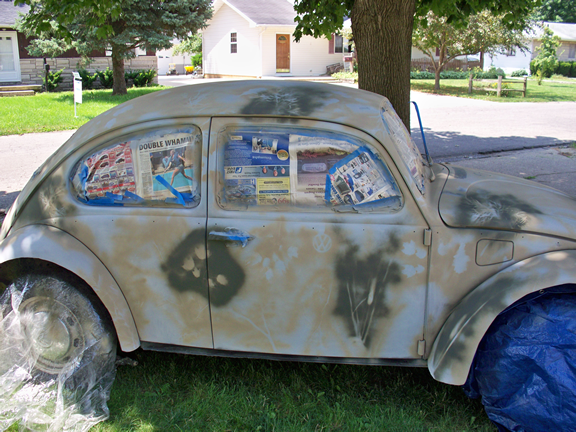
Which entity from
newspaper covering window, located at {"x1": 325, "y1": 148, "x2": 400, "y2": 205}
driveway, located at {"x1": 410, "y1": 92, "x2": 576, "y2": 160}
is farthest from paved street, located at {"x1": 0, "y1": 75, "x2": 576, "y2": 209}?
newspaper covering window, located at {"x1": 325, "y1": 148, "x2": 400, "y2": 205}

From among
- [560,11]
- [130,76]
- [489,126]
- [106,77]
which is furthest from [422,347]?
[560,11]

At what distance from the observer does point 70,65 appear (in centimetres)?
2264

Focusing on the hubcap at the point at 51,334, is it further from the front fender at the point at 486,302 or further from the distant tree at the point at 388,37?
the distant tree at the point at 388,37

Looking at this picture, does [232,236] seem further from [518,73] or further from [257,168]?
[518,73]

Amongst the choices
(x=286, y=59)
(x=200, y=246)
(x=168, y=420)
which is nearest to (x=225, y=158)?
(x=200, y=246)

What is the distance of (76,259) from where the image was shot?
8.85ft

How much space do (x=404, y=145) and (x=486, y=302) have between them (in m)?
1.03

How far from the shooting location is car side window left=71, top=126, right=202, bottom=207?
8.83 ft

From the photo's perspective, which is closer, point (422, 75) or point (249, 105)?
point (249, 105)

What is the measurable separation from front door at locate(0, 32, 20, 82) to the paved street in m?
13.3

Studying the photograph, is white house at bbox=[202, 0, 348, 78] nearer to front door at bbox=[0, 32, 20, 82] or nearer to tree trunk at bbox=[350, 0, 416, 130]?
front door at bbox=[0, 32, 20, 82]

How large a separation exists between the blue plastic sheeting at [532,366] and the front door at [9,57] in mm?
24425

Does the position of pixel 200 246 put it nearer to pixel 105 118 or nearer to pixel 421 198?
pixel 105 118

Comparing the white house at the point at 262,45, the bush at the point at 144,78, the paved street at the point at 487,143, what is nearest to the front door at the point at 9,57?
the bush at the point at 144,78
